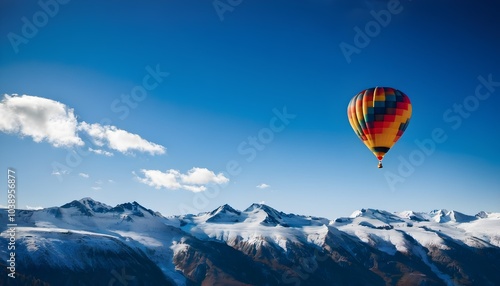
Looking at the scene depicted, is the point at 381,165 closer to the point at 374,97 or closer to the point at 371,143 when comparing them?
the point at 371,143

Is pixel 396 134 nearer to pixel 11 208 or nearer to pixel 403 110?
pixel 403 110

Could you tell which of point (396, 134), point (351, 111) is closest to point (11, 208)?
point (351, 111)

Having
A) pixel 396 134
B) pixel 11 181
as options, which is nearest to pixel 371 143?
pixel 396 134

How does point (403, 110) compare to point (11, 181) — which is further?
point (403, 110)

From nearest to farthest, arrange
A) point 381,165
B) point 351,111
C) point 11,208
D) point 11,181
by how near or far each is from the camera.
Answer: point 11,181, point 11,208, point 381,165, point 351,111

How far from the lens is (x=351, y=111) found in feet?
327

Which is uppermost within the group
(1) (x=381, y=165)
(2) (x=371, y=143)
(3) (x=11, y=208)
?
(2) (x=371, y=143)

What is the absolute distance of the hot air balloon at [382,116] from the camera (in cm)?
9538

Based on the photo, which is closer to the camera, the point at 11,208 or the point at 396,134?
the point at 11,208

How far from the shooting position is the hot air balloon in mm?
95375

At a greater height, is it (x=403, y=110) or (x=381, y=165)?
(x=403, y=110)

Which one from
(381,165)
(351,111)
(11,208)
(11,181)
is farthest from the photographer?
(351,111)

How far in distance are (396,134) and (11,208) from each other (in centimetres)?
8279

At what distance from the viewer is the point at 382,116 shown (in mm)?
95250
